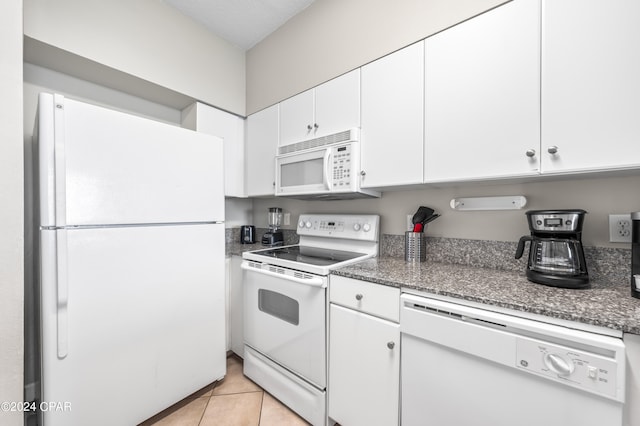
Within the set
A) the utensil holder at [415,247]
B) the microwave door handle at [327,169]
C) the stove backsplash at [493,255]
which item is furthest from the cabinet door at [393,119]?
the stove backsplash at [493,255]

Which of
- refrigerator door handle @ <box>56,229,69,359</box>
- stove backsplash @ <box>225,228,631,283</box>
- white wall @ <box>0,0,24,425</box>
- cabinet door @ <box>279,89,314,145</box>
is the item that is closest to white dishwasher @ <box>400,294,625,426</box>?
stove backsplash @ <box>225,228,631,283</box>

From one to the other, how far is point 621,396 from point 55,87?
9.84 feet

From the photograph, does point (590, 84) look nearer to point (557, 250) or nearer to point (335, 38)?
point (557, 250)

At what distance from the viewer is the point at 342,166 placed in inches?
63.3

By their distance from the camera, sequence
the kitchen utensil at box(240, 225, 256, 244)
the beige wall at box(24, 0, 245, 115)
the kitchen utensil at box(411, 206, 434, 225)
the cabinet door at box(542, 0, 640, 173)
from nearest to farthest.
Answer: the cabinet door at box(542, 0, 640, 173), the beige wall at box(24, 0, 245, 115), the kitchen utensil at box(411, 206, 434, 225), the kitchen utensil at box(240, 225, 256, 244)

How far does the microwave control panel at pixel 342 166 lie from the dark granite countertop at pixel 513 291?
20.2 inches

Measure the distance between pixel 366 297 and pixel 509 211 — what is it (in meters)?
0.88

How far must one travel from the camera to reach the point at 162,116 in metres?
2.16

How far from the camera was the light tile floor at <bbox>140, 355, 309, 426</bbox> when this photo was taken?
146 cm

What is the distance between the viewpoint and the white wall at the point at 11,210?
1030 millimetres

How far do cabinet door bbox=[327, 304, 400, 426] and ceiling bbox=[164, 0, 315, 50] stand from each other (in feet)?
7.00

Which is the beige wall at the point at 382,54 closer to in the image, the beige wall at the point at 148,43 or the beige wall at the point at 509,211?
the beige wall at the point at 509,211

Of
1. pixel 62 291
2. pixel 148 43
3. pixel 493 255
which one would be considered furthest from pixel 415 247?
pixel 148 43

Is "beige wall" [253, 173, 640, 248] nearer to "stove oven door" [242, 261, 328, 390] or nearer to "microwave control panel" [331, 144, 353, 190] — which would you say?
"microwave control panel" [331, 144, 353, 190]
